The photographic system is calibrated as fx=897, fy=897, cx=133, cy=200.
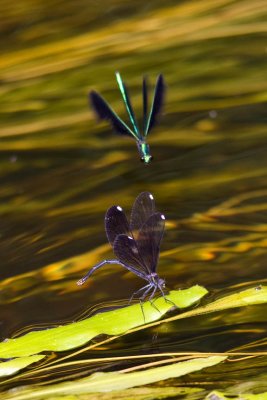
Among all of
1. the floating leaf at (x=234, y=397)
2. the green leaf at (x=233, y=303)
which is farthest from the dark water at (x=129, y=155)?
the floating leaf at (x=234, y=397)

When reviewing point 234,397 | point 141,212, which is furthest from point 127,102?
point 234,397

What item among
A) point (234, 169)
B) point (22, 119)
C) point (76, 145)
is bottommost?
point (234, 169)

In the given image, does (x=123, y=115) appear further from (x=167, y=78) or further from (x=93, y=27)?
(x=93, y=27)

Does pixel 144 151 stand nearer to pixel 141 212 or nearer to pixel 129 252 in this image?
pixel 141 212

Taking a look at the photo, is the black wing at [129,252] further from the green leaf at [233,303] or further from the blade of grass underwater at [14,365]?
the blade of grass underwater at [14,365]

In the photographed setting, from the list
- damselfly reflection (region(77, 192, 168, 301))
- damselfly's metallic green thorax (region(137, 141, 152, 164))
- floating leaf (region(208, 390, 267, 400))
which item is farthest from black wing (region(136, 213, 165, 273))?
damselfly's metallic green thorax (region(137, 141, 152, 164))

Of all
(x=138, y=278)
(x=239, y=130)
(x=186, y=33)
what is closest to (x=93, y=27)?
(x=186, y=33)
